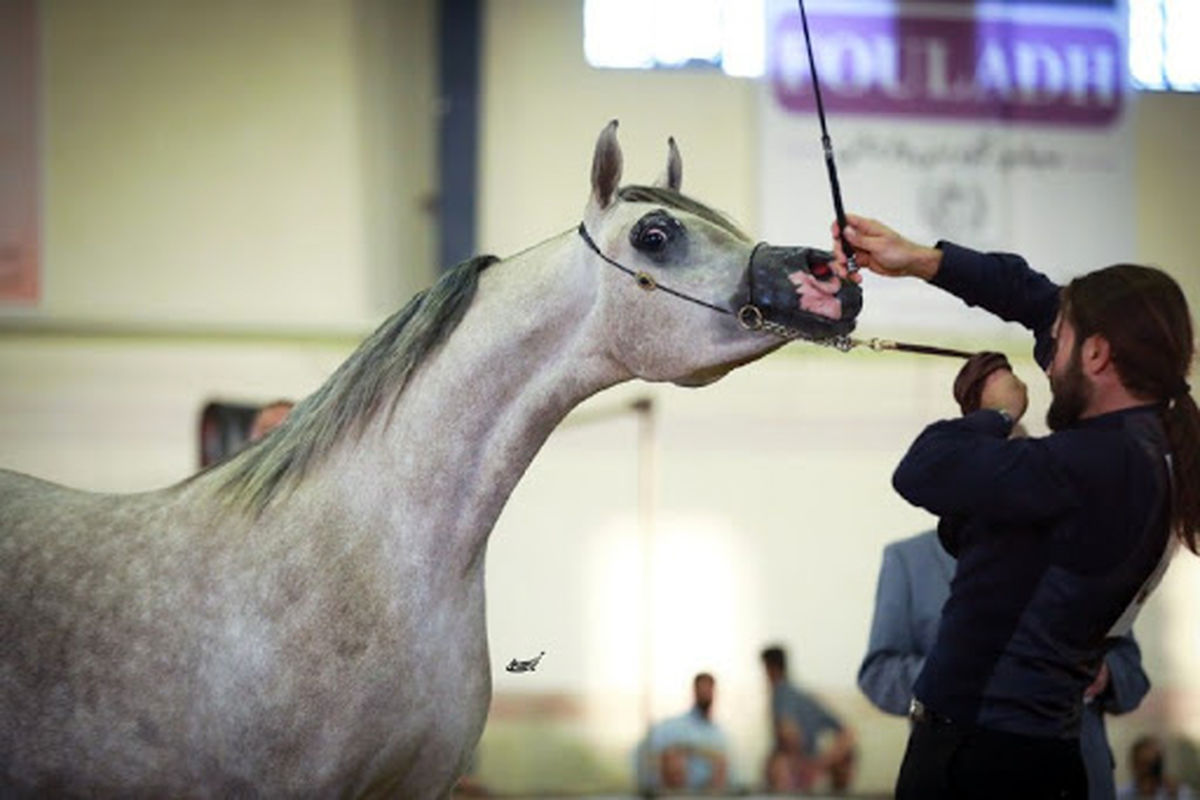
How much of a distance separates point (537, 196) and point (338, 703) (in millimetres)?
4852

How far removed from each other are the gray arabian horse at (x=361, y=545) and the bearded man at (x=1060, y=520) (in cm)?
33

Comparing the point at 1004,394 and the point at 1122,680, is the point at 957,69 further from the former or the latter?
the point at 1004,394

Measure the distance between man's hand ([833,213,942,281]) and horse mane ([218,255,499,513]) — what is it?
0.52m

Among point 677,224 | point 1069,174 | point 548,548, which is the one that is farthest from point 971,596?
point 1069,174

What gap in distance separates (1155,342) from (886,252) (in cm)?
43

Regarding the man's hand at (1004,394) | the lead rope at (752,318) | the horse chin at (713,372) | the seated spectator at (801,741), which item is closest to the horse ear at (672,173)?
the lead rope at (752,318)

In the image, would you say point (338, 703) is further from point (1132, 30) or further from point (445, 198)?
point (1132, 30)

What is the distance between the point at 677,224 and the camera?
2.55 m

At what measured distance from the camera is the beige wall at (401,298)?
273 inches

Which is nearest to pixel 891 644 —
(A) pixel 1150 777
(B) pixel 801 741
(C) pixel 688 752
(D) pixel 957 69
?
(C) pixel 688 752

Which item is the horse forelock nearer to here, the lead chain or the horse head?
the horse head

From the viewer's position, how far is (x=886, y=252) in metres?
2.54

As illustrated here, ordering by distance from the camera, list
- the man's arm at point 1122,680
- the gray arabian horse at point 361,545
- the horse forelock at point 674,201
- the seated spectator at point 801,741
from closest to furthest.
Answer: the gray arabian horse at point 361,545, the horse forelock at point 674,201, the man's arm at point 1122,680, the seated spectator at point 801,741

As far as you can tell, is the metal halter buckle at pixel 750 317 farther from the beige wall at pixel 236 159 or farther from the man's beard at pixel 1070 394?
the beige wall at pixel 236 159
